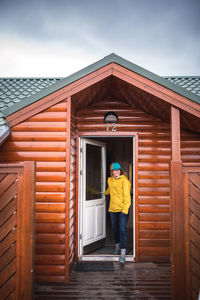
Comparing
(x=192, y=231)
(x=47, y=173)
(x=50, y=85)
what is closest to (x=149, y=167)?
(x=192, y=231)

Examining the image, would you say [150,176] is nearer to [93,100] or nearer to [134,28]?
[93,100]

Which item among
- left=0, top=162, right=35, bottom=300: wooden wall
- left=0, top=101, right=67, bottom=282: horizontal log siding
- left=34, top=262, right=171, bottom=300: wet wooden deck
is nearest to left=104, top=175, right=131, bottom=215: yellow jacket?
left=34, top=262, right=171, bottom=300: wet wooden deck

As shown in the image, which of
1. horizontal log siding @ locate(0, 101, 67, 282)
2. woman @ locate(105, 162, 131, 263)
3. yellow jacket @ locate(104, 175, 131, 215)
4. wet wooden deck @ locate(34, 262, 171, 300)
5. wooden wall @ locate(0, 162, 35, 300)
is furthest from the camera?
yellow jacket @ locate(104, 175, 131, 215)

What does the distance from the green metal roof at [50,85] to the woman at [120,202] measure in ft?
A: 6.27

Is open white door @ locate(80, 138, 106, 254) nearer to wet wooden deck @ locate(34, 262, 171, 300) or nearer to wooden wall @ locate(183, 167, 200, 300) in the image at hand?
wet wooden deck @ locate(34, 262, 171, 300)

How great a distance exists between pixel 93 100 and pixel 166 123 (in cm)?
165

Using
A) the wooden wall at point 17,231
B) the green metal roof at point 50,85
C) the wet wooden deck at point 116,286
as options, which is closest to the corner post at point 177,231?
the wet wooden deck at point 116,286

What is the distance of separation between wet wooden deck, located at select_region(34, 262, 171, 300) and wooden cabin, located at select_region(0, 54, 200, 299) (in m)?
0.24

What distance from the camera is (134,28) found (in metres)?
26.0

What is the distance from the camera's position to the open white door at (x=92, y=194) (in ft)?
15.0

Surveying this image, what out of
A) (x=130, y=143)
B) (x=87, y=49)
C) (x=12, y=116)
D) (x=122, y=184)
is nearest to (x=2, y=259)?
(x=12, y=116)

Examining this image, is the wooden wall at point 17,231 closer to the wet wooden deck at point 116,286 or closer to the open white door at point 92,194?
the wet wooden deck at point 116,286

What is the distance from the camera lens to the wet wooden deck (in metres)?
3.16

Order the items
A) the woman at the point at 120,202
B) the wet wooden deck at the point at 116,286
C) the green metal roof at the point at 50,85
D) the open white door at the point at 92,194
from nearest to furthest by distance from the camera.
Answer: the wet wooden deck at the point at 116,286 → the green metal roof at the point at 50,85 → the woman at the point at 120,202 → the open white door at the point at 92,194
